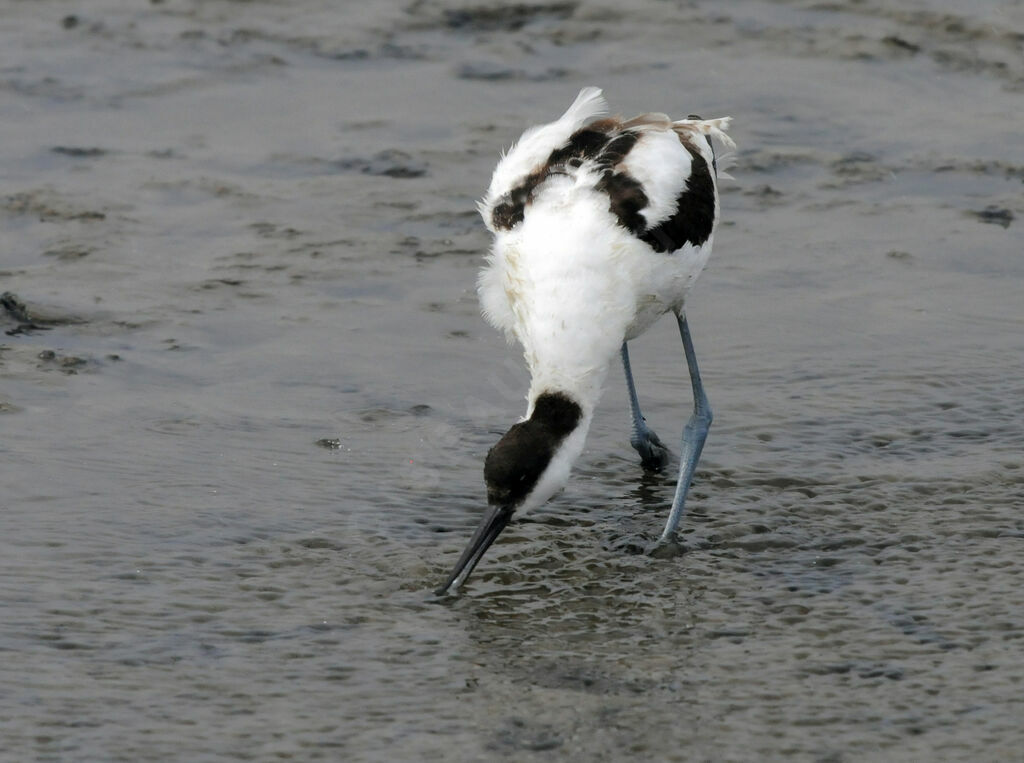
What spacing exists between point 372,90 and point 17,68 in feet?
6.85

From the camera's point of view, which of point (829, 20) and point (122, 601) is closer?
point (122, 601)

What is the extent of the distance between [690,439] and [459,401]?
109cm

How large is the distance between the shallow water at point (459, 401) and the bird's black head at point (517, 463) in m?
0.17

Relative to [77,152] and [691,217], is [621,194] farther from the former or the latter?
[77,152]

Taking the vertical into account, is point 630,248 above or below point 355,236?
above

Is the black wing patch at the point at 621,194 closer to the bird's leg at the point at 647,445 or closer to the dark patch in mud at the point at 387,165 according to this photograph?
the bird's leg at the point at 647,445

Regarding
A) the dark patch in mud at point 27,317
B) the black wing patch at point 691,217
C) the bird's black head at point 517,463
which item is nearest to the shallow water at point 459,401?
the dark patch in mud at point 27,317

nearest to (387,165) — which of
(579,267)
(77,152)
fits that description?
(77,152)

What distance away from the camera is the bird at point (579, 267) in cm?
526

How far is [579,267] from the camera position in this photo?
546 cm

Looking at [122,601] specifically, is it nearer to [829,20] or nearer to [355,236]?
[355,236]

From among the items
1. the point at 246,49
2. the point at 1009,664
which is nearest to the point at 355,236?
the point at 246,49

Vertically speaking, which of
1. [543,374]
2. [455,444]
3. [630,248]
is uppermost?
[630,248]

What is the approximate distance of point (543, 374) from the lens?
17.8 feet
